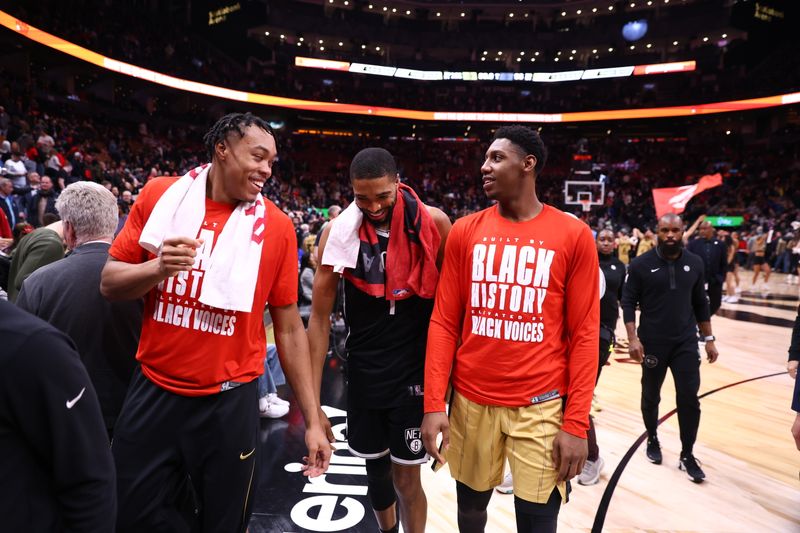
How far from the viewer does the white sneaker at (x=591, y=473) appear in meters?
3.46

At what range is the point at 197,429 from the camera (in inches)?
66.0

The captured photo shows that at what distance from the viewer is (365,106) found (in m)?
27.4

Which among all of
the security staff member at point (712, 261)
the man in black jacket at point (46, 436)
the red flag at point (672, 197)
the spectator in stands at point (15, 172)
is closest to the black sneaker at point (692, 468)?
the man in black jacket at point (46, 436)

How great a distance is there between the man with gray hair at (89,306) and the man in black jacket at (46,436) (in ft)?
4.15

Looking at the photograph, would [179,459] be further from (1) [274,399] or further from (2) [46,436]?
(1) [274,399]

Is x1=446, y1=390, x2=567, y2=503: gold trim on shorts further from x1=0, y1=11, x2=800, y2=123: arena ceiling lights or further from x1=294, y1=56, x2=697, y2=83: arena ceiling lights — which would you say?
x1=294, y1=56, x2=697, y2=83: arena ceiling lights

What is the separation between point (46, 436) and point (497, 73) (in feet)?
103

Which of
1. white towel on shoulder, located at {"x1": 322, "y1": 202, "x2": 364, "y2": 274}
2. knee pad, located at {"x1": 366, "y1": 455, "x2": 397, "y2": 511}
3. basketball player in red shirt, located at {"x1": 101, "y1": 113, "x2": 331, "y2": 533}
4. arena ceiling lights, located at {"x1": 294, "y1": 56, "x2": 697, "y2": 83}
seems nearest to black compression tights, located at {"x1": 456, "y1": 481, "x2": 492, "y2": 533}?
knee pad, located at {"x1": 366, "y1": 455, "x2": 397, "y2": 511}

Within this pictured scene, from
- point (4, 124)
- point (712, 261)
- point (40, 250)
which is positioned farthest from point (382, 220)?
point (4, 124)

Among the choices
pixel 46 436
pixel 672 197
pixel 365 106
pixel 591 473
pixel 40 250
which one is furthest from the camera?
pixel 365 106

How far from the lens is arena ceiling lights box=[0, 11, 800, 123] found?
15766 mm

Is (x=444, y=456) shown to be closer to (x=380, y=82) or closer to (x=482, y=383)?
(x=482, y=383)

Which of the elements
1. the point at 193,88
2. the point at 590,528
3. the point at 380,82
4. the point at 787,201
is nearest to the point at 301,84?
the point at 380,82

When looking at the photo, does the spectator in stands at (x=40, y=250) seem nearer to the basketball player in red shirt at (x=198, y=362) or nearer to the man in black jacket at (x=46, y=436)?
the basketball player in red shirt at (x=198, y=362)
